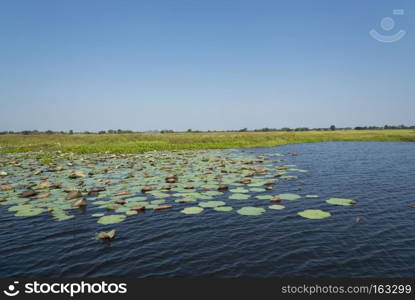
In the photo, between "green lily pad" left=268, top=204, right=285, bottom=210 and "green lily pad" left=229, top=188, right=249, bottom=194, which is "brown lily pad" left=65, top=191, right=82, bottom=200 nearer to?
"green lily pad" left=229, top=188, right=249, bottom=194

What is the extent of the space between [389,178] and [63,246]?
21.9 metres

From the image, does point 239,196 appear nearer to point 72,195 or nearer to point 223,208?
point 223,208

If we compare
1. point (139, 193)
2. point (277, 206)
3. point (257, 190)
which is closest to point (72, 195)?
point (139, 193)

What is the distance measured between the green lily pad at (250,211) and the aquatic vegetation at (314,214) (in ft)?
5.75

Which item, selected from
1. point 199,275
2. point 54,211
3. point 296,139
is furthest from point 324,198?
point 296,139

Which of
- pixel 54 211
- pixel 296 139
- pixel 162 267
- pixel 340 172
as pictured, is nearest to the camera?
pixel 162 267

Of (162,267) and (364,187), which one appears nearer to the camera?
(162,267)

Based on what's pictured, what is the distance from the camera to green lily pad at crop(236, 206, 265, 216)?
12.6 m

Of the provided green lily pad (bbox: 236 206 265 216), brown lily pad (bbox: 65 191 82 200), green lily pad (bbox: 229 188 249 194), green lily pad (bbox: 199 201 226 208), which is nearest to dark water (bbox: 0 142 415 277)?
green lily pad (bbox: 236 206 265 216)

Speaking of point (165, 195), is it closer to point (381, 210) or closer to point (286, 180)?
point (286, 180)

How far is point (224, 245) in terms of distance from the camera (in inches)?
372

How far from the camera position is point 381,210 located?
13.1 m

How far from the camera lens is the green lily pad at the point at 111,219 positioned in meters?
11.6

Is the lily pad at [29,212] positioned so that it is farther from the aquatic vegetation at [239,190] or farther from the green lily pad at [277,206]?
the green lily pad at [277,206]
